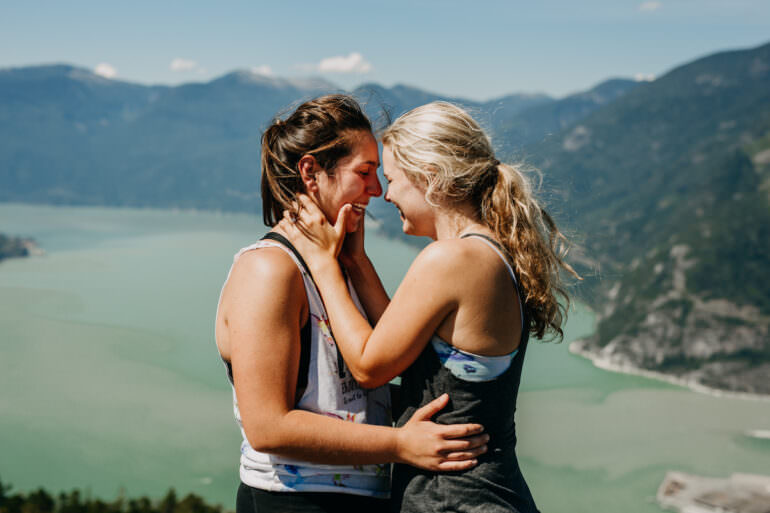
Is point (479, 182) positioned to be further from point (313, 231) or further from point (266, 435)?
point (266, 435)

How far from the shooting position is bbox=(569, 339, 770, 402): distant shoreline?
65.0 m

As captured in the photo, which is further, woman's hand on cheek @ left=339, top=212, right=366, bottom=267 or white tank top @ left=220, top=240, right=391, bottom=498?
woman's hand on cheek @ left=339, top=212, right=366, bottom=267

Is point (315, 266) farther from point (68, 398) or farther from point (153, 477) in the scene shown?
point (68, 398)

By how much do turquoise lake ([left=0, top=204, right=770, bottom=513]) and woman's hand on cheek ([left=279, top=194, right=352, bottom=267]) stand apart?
164 ft

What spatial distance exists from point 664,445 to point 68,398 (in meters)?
55.4

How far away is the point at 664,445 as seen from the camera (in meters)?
57.5

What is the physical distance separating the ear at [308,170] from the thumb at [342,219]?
11 centimetres

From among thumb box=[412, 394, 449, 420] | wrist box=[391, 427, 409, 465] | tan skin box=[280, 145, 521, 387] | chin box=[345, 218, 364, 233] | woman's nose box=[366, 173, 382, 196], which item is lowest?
wrist box=[391, 427, 409, 465]

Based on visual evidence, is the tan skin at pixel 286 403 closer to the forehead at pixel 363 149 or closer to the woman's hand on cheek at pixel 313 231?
the woman's hand on cheek at pixel 313 231

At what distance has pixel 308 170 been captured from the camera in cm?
207

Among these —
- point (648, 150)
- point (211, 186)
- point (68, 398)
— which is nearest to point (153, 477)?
point (68, 398)

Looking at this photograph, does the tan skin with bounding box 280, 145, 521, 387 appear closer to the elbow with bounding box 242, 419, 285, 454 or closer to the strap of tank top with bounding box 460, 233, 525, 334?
the strap of tank top with bounding box 460, 233, 525, 334

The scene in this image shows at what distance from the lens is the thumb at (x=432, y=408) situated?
1.82 metres

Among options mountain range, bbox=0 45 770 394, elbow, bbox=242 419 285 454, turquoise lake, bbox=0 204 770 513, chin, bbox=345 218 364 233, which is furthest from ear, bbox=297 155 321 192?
turquoise lake, bbox=0 204 770 513
